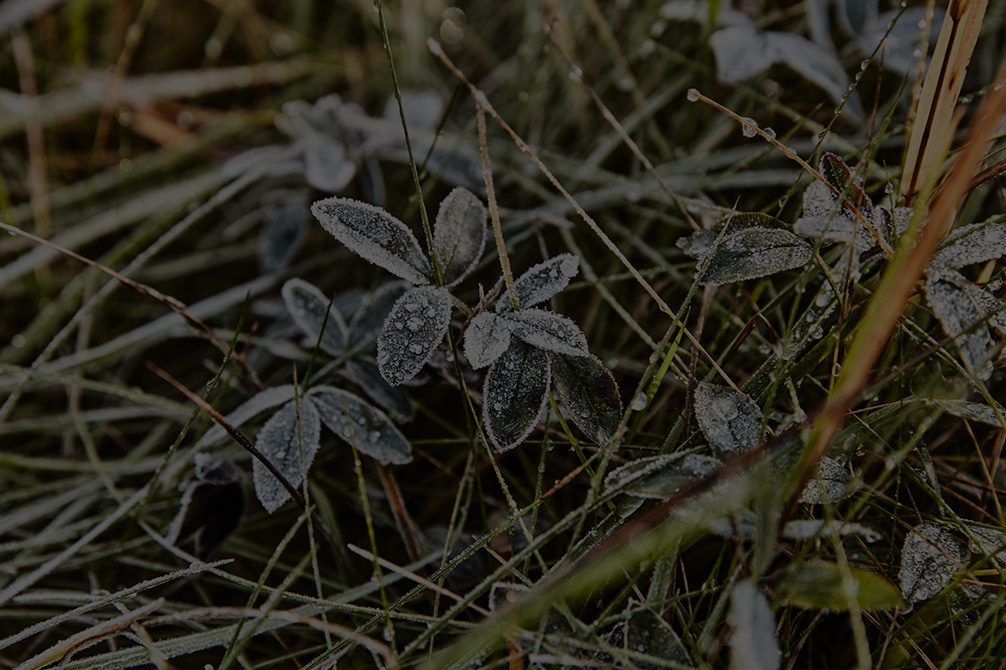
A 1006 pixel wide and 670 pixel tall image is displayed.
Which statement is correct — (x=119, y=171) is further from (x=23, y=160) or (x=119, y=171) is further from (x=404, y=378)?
(x=404, y=378)

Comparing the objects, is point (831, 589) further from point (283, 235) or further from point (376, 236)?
point (283, 235)

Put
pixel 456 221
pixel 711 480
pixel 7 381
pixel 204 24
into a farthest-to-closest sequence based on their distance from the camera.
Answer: pixel 204 24 < pixel 7 381 < pixel 456 221 < pixel 711 480

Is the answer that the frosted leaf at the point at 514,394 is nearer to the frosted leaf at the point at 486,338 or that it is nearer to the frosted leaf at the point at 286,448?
the frosted leaf at the point at 486,338

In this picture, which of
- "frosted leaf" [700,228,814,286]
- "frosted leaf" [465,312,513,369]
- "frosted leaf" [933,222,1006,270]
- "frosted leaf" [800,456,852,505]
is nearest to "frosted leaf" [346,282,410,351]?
"frosted leaf" [465,312,513,369]

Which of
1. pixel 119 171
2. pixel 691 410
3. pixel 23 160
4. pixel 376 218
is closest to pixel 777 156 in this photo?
pixel 691 410

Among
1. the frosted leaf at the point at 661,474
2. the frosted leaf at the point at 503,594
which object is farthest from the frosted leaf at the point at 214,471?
the frosted leaf at the point at 661,474

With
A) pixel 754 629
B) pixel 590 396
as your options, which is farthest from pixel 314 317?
pixel 754 629

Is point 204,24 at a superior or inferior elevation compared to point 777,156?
superior
